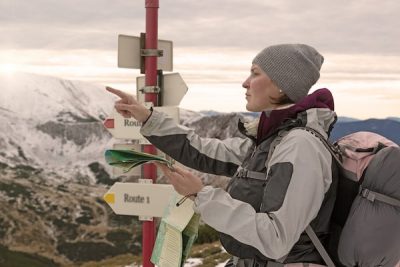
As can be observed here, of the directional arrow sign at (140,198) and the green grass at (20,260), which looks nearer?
the directional arrow sign at (140,198)

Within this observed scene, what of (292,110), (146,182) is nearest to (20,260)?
(146,182)

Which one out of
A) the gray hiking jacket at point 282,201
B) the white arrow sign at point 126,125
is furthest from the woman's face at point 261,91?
the white arrow sign at point 126,125

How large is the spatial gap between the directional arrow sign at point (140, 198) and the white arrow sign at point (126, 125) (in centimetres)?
61

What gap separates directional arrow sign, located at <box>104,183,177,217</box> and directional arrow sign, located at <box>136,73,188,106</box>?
1073 mm

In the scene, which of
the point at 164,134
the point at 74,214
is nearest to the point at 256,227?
the point at 164,134

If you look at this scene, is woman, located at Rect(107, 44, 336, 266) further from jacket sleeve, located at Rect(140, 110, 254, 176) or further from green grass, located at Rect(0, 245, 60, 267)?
green grass, located at Rect(0, 245, 60, 267)

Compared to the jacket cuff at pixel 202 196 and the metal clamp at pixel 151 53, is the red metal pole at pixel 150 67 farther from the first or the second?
the jacket cuff at pixel 202 196

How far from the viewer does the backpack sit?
3.12 metres

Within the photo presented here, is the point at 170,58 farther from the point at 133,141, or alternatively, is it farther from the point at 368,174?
the point at 368,174

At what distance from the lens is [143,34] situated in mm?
7277

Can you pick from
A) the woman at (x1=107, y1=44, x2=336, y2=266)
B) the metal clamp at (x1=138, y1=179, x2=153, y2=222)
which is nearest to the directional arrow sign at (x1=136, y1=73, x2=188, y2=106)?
the metal clamp at (x1=138, y1=179, x2=153, y2=222)

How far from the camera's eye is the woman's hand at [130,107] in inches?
169

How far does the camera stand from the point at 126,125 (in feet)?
23.8

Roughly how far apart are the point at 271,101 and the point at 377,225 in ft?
3.05
